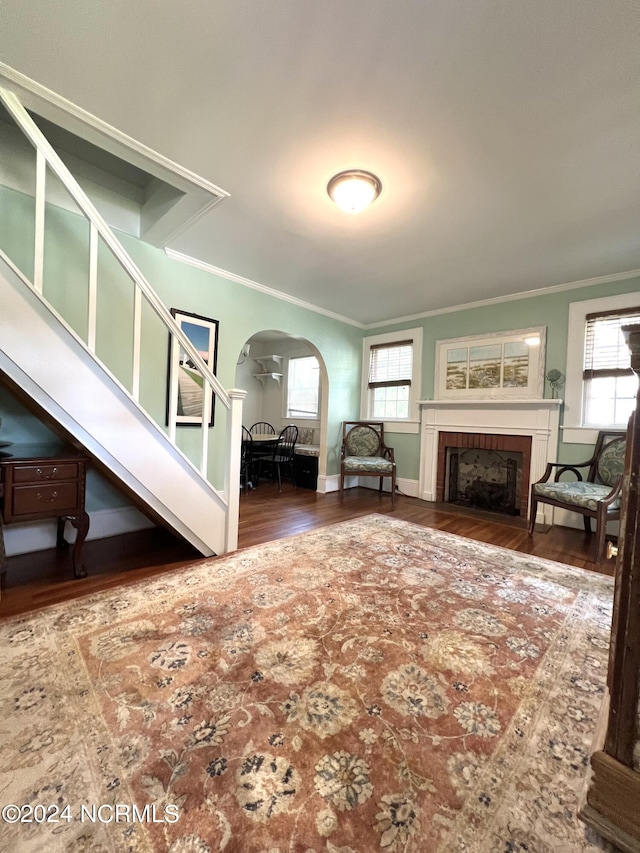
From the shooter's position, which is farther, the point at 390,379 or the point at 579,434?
the point at 390,379

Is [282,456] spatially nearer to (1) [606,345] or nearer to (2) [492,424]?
(2) [492,424]

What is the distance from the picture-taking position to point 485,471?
164 inches

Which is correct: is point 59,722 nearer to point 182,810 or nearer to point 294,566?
point 182,810

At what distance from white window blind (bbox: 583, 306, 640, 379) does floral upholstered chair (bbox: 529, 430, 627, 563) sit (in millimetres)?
601

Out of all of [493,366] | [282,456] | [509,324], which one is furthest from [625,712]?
[282,456]

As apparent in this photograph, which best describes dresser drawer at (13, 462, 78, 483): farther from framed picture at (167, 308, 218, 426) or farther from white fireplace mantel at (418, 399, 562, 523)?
white fireplace mantel at (418, 399, 562, 523)

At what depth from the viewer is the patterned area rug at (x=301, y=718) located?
0.82 metres

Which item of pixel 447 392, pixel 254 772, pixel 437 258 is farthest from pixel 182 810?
pixel 447 392

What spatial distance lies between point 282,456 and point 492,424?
9.66ft

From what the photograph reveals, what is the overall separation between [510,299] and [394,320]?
1493 mm

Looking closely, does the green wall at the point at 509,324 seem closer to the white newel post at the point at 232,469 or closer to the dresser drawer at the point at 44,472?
the white newel post at the point at 232,469

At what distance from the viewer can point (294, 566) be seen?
7.39 feet

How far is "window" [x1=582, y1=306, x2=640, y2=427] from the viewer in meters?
3.13

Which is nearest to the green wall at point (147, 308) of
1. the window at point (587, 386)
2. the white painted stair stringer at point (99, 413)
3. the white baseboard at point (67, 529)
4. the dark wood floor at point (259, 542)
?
the white baseboard at point (67, 529)
